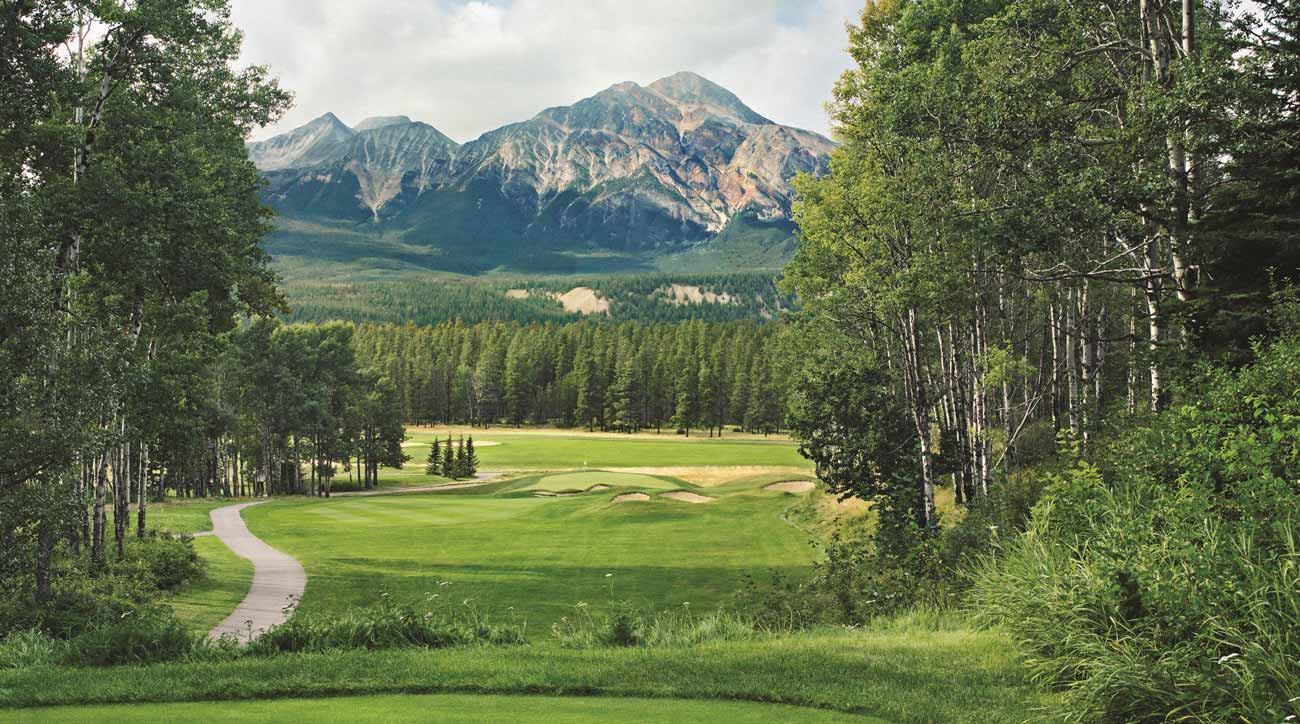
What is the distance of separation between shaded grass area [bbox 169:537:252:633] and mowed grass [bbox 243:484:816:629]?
73.3 inches

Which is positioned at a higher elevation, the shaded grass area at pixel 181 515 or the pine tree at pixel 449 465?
the shaded grass area at pixel 181 515

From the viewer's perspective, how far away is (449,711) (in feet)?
23.9

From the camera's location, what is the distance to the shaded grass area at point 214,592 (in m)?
17.4

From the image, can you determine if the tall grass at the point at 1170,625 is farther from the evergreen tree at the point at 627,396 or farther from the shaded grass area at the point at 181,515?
the evergreen tree at the point at 627,396

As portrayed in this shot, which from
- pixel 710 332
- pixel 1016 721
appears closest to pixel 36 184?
pixel 1016 721

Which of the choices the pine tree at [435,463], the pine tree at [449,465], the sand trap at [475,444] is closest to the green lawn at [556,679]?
the pine tree at [449,465]

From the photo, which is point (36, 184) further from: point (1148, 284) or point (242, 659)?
point (1148, 284)

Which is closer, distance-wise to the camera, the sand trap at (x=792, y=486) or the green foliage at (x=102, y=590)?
the green foliage at (x=102, y=590)

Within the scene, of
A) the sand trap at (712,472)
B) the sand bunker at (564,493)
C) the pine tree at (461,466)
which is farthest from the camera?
the pine tree at (461,466)

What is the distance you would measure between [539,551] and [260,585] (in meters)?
8.95

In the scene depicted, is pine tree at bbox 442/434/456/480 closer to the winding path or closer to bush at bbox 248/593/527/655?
the winding path

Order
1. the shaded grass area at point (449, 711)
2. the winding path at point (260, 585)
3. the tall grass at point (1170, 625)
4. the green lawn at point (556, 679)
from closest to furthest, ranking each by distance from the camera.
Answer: the tall grass at point (1170, 625) → the shaded grass area at point (449, 711) → the green lawn at point (556, 679) → the winding path at point (260, 585)

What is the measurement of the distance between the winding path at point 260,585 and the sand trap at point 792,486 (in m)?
27.2

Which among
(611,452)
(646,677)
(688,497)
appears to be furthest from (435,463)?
(646,677)
